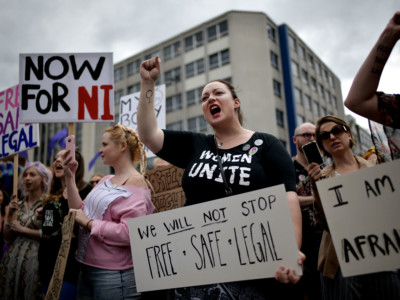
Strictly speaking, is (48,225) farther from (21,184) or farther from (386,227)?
(386,227)

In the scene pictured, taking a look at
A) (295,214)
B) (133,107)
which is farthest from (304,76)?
(295,214)

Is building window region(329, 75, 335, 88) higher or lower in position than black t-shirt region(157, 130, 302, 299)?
higher

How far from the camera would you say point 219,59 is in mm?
26516

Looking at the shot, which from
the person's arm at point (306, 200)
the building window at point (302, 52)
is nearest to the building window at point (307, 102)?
the building window at point (302, 52)

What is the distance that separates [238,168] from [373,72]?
781mm

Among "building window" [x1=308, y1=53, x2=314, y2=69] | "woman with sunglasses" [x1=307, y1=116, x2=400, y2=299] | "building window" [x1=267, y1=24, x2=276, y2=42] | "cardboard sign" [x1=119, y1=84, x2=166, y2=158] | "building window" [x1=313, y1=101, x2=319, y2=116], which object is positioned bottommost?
"woman with sunglasses" [x1=307, y1=116, x2=400, y2=299]

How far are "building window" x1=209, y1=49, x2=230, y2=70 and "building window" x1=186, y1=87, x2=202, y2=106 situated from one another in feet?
7.28

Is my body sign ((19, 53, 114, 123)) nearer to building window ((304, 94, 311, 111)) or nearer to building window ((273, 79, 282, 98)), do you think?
building window ((273, 79, 282, 98))

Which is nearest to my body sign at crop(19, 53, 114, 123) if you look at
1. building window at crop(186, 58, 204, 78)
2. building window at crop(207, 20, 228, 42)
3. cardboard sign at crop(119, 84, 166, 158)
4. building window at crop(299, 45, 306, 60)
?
cardboard sign at crop(119, 84, 166, 158)

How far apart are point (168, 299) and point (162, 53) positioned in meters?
29.9

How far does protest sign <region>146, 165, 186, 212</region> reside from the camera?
3.02 meters

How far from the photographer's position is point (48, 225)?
2.90m

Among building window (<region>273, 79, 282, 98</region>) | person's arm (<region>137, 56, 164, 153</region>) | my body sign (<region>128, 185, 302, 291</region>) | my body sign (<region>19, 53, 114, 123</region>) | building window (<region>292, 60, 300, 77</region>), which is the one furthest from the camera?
building window (<region>292, 60, 300, 77</region>)

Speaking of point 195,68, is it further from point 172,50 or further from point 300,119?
point 300,119
